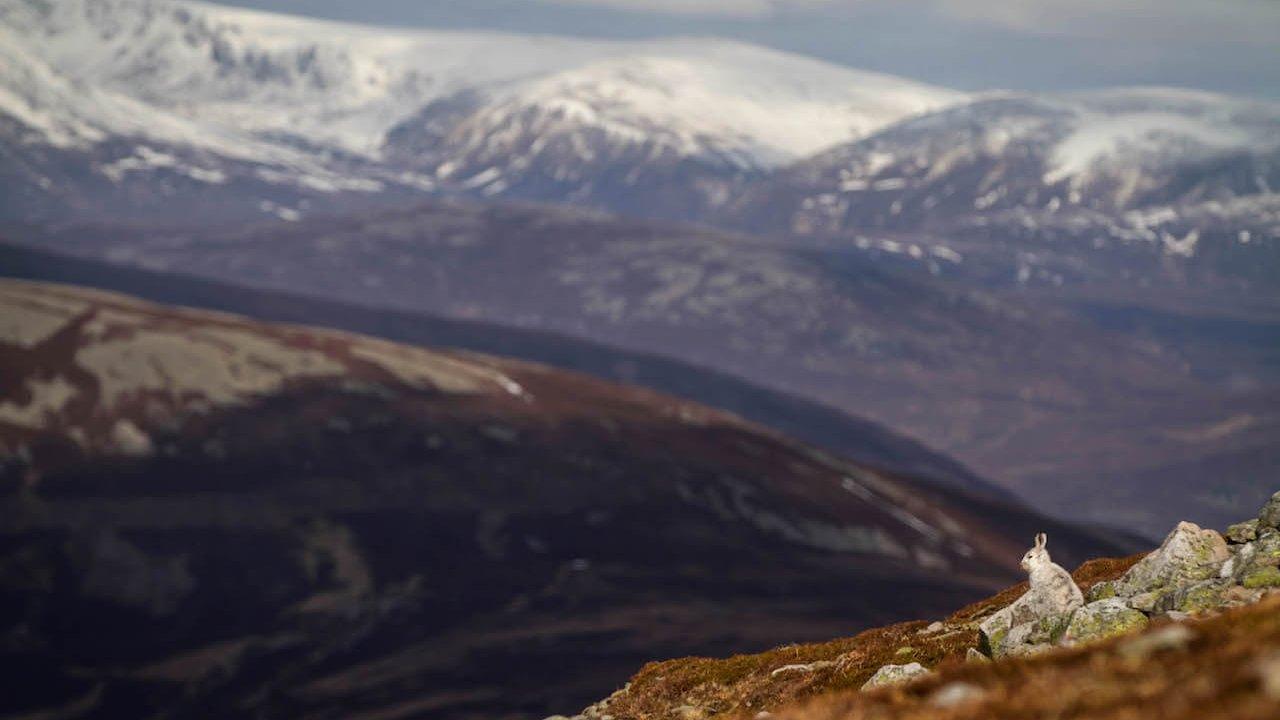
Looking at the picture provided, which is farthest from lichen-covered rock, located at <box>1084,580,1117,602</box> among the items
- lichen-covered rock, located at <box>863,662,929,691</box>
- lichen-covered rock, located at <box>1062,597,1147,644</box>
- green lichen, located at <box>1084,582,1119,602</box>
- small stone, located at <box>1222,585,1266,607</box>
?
lichen-covered rock, located at <box>863,662,929,691</box>

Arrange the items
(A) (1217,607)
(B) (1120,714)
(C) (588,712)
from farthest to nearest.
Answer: (C) (588,712)
(A) (1217,607)
(B) (1120,714)

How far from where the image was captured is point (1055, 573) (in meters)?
32.9

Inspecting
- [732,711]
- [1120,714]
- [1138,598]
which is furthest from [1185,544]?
[1120,714]

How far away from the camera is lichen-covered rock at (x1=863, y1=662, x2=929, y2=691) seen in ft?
100

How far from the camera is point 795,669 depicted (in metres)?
39.8

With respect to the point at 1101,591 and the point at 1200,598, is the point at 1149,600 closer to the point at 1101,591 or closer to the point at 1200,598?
the point at 1200,598

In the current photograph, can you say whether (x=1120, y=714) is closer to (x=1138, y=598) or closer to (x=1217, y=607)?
(x=1217, y=607)

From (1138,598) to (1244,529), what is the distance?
180 inches

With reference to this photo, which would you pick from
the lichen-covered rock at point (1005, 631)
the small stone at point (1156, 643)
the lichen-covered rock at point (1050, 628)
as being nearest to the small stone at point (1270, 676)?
the small stone at point (1156, 643)

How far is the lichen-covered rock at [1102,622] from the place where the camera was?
94.8 feet

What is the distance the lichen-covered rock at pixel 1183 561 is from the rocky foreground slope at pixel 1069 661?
4cm

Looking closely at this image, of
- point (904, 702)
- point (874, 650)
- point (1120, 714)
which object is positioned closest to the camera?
point (1120, 714)

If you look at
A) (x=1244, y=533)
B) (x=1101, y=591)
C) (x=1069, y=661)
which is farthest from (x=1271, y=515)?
(x=1069, y=661)

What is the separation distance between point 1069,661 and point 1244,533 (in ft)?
60.8
